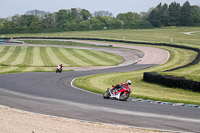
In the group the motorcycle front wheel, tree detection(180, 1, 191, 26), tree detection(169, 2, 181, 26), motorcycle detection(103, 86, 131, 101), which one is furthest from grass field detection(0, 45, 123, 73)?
tree detection(169, 2, 181, 26)

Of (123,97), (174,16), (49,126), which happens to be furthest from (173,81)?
(174,16)

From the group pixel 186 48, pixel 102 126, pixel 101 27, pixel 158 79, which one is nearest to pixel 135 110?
pixel 102 126

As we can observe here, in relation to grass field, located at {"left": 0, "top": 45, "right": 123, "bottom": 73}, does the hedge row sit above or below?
above

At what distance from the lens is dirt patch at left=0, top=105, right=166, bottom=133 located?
11250 mm

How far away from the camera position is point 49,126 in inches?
461

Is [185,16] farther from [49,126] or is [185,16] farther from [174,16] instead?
[49,126]

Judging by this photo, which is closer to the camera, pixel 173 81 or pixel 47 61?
pixel 173 81

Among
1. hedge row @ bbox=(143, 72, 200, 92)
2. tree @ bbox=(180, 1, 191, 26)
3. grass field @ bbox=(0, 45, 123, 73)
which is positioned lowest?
grass field @ bbox=(0, 45, 123, 73)

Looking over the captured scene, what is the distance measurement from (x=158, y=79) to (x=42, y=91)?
9385 millimetres

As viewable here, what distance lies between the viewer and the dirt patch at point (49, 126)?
443 inches

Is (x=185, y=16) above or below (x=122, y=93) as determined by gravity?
above

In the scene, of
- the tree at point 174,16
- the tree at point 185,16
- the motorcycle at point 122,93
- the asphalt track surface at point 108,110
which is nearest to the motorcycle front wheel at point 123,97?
the motorcycle at point 122,93

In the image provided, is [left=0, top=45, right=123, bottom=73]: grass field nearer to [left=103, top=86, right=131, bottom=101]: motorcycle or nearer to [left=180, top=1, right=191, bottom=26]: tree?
[left=103, top=86, right=131, bottom=101]: motorcycle

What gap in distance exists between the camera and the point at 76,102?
16359mm
